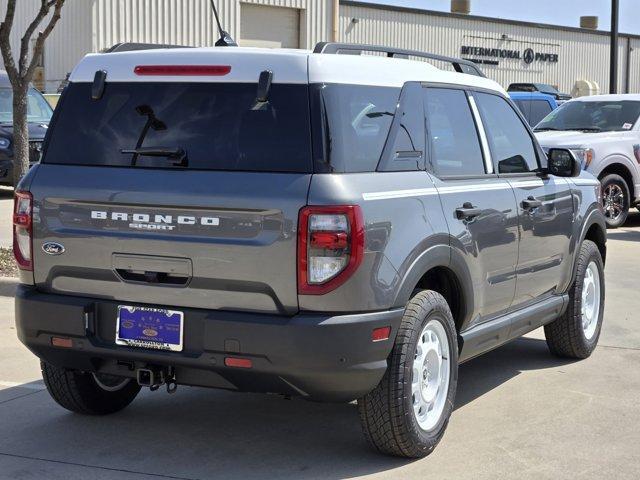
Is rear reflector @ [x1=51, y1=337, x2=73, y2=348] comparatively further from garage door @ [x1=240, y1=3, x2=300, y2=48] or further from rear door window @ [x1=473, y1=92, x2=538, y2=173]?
garage door @ [x1=240, y1=3, x2=300, y2=48]

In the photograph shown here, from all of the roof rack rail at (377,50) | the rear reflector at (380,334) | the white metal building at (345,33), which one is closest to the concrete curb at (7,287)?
the roof rack rail at (377,50)

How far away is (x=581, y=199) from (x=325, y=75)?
283 cm

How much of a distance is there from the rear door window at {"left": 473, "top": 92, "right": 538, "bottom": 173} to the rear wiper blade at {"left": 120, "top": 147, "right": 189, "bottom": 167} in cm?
189

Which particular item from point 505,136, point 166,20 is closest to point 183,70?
point 505,136

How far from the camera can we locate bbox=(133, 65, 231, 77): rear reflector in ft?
15.9

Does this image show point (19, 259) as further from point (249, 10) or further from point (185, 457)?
point (249, 10)

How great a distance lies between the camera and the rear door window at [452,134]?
5.39 m

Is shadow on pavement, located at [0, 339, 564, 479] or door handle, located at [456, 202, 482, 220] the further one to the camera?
door handle, located at [456, 202, 482, 220]

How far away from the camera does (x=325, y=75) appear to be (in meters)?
4.71

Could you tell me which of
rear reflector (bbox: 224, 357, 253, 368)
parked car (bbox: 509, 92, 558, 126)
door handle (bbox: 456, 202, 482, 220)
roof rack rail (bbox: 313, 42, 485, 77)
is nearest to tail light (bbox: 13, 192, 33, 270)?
rear reflector (bbox: 224, 357, 253, 368)

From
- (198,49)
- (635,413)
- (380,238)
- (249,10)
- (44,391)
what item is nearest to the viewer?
(380,238)

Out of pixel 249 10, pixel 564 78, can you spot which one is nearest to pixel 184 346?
pixel 249 10

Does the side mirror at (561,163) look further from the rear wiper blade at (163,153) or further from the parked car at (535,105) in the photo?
the parked car at (535,105)

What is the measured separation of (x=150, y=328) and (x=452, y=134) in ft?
6.14
